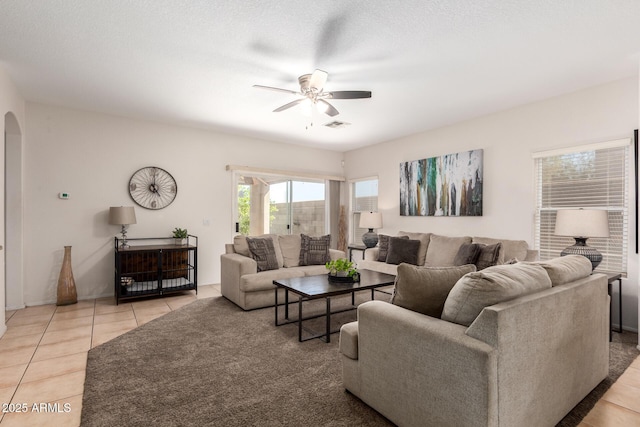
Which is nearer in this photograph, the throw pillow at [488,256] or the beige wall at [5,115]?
the beige wall at [5,115]

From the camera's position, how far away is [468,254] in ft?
12.9

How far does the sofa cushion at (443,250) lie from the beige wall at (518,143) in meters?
0.50

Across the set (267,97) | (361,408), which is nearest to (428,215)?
(267,97)

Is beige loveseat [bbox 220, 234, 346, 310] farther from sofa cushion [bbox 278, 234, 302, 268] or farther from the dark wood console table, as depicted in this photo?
the dark wood console table

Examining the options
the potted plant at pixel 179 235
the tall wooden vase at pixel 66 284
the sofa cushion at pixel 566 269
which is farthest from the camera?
the potted plant at pixel 179 235

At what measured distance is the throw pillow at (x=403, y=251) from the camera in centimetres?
468

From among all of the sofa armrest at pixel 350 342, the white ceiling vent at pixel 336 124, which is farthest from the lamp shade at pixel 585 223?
the white ceiling vent at pixel 336 124

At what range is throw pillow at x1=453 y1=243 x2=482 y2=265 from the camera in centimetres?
388

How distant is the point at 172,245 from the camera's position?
4.94m

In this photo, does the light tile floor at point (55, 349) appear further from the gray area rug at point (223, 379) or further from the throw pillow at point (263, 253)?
the throw pillow at point (263, 253)

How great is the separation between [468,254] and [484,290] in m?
2.58

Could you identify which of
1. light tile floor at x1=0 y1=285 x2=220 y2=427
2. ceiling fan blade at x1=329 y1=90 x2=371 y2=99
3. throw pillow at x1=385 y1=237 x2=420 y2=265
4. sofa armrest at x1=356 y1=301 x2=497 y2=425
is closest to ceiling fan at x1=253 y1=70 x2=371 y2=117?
ceiling fan blade at x1=329 y1=90 x2=371 y2=99

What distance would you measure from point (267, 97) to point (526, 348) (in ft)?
11.6

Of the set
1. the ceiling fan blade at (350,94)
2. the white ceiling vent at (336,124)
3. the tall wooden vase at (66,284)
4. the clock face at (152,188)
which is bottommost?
the tall wooden vase at (66,284)
